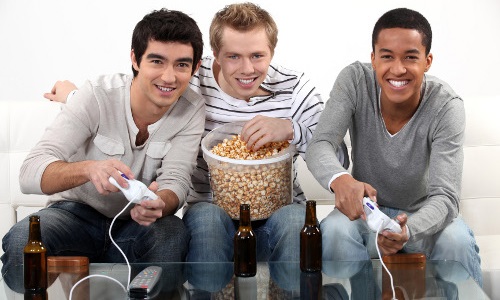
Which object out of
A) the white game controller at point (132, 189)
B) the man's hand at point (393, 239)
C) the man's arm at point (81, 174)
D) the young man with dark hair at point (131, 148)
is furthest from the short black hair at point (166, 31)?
the man's hand at point (393, 239)

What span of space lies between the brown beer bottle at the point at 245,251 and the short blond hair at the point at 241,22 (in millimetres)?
785

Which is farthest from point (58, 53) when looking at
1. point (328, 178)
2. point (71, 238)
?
point (328, 178)

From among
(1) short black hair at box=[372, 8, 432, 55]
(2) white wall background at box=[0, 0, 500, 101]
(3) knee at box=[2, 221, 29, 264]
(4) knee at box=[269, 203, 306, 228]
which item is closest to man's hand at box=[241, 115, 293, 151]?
(4) knee at box=[269, 203, 306, 228]

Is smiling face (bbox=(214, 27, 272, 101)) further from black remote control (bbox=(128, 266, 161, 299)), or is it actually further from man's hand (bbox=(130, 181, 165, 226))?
black remote control (bbox=(128, 266, 161, 299))

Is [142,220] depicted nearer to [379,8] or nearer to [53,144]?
[53,144]

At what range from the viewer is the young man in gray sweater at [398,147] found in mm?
2840

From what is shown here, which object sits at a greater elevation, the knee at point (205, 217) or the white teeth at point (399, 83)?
the white teeth at point (399, 83)

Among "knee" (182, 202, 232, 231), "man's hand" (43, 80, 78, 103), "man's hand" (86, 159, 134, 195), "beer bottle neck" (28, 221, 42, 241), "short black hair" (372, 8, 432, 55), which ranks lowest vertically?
"knee" (182, 202, 232, 231)

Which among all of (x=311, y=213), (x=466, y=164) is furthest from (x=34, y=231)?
(x=466, y=164)

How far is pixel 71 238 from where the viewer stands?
2.93 meters

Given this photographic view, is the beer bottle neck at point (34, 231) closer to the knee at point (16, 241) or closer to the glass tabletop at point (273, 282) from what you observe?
the glass tabletop at point (273, 282)

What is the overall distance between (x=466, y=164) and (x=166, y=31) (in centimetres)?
130

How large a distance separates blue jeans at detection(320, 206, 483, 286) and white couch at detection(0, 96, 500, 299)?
1.98 ft

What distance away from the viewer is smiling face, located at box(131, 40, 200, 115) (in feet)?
9.89
